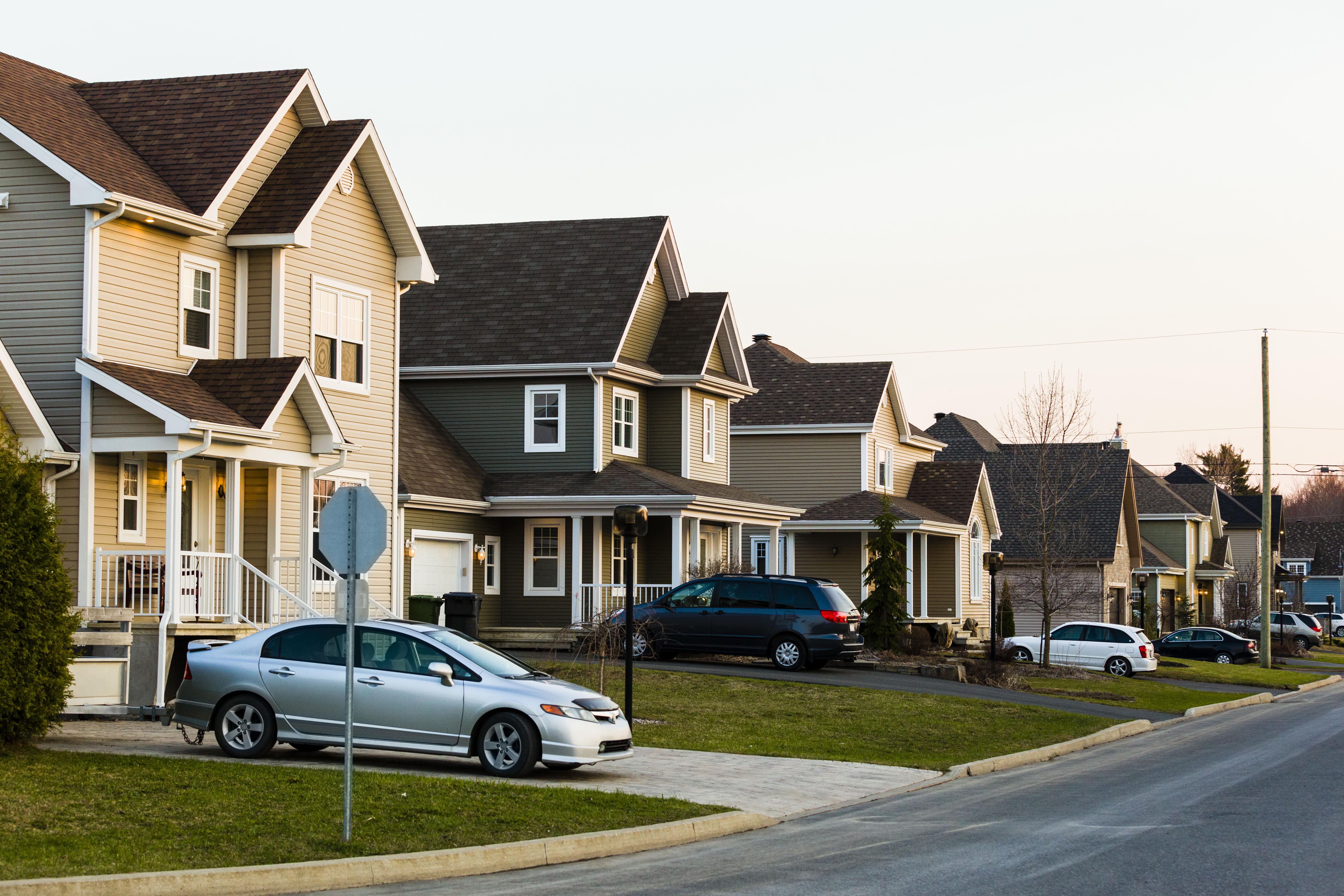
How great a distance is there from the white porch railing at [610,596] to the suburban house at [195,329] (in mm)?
8068

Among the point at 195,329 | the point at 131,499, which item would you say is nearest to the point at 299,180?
the point at 195,329

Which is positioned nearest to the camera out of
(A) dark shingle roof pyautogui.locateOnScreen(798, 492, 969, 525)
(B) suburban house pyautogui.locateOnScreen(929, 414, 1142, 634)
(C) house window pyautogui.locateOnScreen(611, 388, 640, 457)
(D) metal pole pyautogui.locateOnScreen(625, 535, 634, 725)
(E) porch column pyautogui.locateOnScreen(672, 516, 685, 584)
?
(D) metal pole pyautogui.locateOnScreen(625, 535, 634, 725)

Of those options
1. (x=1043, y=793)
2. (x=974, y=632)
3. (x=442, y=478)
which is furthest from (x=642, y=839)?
(x=974, y=632)

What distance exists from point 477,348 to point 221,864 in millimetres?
26996

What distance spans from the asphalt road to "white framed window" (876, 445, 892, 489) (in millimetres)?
30056

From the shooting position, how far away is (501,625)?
119ft

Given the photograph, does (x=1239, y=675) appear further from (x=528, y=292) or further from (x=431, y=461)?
(x=431, y=461)

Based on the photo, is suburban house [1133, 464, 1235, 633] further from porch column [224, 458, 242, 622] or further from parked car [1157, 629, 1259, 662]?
porch column [224, 458, 242, 622]

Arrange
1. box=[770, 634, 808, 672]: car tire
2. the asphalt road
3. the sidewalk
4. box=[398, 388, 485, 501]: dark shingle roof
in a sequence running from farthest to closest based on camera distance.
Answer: box=[398, 388, 485, 501]: dark shingle roof, box=[770, 634, 808, 672]: car tire, the sidewalk, the asphalt road

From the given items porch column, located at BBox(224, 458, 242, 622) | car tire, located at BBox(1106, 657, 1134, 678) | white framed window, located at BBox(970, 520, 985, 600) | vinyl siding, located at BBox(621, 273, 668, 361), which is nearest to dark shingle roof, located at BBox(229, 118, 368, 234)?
porch column, located at BBox(224, 458, 242, 622)

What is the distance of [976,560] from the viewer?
51.8 meters

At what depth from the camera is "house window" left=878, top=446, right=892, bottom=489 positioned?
161ft

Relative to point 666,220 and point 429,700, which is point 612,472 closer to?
point 666,220

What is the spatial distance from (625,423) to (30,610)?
22954 millimetres
